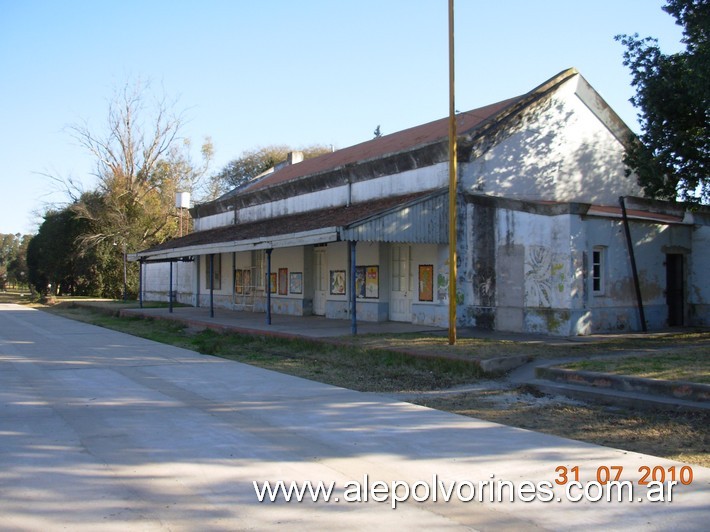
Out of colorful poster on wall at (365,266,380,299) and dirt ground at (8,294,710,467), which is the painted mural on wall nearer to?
dirt ground at (8,294,710,467)

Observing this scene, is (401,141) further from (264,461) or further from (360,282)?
(264,461)

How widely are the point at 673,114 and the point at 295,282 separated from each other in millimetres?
14233

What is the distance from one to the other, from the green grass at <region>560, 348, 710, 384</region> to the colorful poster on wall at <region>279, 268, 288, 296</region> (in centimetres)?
1578

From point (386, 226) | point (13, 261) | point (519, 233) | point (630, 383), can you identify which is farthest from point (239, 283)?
Result: point (13, 261)

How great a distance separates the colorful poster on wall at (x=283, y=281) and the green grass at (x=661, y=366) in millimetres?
15777

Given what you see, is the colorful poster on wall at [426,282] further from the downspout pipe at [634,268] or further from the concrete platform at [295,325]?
the downspout pipe at [634,268]

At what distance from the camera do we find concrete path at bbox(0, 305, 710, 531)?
4.94 m

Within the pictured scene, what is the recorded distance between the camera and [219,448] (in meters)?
6.79

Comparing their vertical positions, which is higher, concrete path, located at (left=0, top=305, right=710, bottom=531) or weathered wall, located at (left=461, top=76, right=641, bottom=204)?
weathered wall, located at (left=461, top=76, right=641, bottom=204)

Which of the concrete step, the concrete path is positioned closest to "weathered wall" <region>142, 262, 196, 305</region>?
the concrete path

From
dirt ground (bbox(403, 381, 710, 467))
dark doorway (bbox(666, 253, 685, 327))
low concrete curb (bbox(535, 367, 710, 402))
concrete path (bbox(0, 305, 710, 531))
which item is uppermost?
dark doorway (bbox(666, 253, 685, 327))

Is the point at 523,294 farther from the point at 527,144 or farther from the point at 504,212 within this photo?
the point at 527,144

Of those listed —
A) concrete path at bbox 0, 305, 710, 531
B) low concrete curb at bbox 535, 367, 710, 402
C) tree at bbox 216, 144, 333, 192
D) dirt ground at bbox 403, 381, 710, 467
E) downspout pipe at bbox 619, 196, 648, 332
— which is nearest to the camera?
concrete path at bbox 0, 305, 710, 531

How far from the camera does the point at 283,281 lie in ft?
84.5
